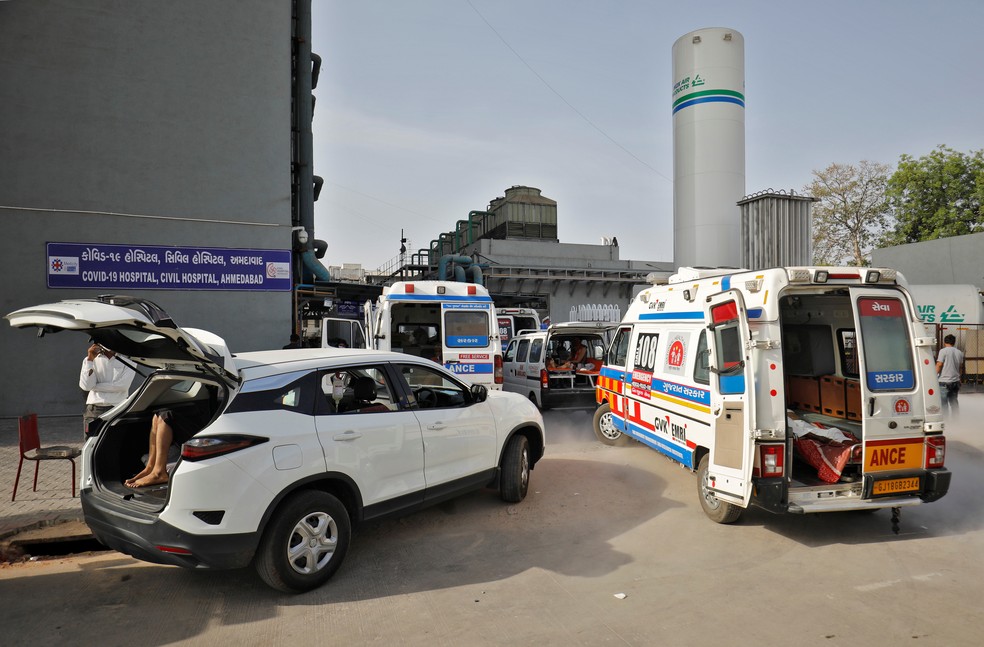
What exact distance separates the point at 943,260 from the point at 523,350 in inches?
891

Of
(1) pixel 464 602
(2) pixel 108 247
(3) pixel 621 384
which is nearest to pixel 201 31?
(2) pixel 108 247

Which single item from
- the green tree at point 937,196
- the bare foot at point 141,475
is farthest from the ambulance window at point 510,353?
the green tree at point 937,196

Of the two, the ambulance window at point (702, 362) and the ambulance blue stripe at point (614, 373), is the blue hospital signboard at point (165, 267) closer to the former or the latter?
the ambulance blue stripe at point (614, 373)

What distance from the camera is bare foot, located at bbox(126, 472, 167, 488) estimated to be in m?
4.74

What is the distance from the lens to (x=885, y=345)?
5543 mm

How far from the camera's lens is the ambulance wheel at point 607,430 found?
959cm

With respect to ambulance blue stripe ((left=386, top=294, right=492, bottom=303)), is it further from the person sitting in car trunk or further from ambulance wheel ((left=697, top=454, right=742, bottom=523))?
the person sitting in car trunk

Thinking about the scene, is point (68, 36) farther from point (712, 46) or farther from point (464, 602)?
point (712, 46)

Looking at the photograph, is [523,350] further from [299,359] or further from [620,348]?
[299,359]

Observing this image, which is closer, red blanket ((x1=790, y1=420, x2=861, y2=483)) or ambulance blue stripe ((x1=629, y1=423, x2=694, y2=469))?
red blanket ((x1=790, y1=420, x2=861, y2=483))

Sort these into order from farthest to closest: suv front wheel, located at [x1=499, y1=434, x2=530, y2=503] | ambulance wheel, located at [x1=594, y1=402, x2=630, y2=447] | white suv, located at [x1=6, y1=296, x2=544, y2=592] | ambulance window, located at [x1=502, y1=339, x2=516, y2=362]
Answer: ambulance window, located at [x1=502, y1=339, x2=516, y2=362]
ambulance wheel, located at [x1=594, y1=402, x2=630, y2=447]
suv front wheel, located at [x1=499, y1=434, x2=530, y2=503]
white suv, located at [x1=6, y1=296, x2=544, y2=592]

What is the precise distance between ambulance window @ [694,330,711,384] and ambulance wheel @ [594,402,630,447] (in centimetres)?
316

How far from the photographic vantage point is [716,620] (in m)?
Result: 3.97

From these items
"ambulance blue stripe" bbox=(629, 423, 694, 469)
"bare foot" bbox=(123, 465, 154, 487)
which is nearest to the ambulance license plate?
"ambulance blue stripe" bbox=(629, 423, 694, 469)
